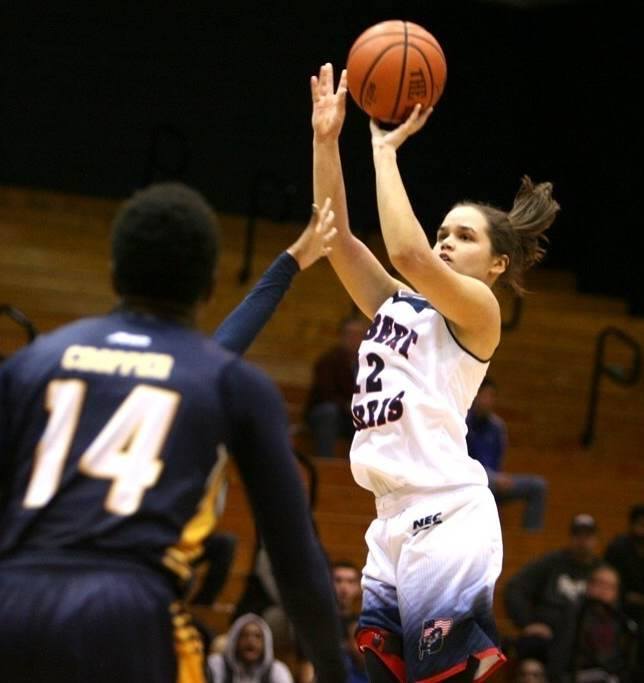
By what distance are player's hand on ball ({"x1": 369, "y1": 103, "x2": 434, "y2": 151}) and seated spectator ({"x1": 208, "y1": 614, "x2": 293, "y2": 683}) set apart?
432 centimetres

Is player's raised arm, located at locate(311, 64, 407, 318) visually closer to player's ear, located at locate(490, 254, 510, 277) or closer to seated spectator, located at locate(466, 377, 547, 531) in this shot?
player's ear, located at locate(490, 254, 510, 277)

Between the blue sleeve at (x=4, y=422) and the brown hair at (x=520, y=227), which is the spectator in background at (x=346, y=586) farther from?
the blue sleeve at (x=4, y=422)

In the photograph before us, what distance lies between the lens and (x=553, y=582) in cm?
1014

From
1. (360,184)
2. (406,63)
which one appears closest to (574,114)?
(360,184)

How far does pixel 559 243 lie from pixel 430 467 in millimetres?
12575

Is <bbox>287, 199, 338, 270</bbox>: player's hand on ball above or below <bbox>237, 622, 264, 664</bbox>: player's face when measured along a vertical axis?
above

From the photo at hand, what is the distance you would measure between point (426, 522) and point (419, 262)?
723 mm

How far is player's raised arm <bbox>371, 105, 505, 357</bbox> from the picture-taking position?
4320mm

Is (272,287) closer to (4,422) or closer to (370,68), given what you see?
(4,422)

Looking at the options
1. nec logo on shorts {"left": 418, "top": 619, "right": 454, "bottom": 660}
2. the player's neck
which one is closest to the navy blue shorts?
the player's neck

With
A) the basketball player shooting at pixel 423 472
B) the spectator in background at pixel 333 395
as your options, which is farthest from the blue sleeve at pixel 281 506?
the spectator in background at pixel 333 395

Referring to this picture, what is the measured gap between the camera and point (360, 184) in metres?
15.5

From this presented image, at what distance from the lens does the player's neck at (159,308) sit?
282 cm

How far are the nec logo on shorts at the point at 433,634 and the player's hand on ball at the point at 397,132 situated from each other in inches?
52.3
